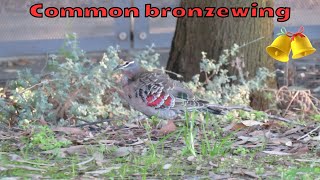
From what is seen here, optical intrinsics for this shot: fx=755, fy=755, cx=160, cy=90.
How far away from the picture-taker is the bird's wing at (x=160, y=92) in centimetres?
762

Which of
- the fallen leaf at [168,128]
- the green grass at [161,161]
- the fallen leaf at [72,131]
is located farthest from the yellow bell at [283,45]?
the fallen leaf at [72,131]

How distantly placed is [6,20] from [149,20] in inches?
97.0

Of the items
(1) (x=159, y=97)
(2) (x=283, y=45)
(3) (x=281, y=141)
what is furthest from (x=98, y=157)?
(1) (x=159, y=97)

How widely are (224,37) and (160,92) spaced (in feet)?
10.9

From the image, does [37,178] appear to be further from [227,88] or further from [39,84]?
[227,88]

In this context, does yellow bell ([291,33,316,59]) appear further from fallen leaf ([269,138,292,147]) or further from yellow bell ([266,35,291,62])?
fallen leaf ([269,138,292,147])

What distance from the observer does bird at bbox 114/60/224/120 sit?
7516 mm

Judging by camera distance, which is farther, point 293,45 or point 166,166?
point 293,45

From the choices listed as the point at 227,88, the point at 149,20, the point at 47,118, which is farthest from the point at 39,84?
the point at 149,20

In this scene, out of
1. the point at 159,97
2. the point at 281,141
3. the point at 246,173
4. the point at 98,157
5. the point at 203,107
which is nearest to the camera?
the point at 246,173

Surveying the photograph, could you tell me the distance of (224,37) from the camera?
35.3 ft

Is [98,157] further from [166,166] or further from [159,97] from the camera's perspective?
[159,97]

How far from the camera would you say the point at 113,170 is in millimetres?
5254

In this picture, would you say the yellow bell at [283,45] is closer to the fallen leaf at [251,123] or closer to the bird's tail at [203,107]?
the fallen leaf at [251,123]
